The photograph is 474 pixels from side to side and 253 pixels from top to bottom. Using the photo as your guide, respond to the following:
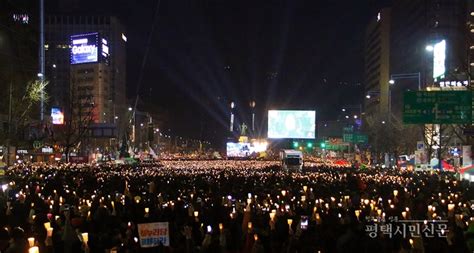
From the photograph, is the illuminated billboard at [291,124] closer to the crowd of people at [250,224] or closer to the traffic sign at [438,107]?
the traffic sign at [438,107]

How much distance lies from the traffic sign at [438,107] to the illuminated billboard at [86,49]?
101 feet

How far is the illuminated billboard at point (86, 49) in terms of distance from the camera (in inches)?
2098

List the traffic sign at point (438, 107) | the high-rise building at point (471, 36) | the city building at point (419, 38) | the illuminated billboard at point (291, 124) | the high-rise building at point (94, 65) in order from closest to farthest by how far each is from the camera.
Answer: the traffic sign at point (438, 107) < the high-rise building at point (471, 36) < the illuminated billboard at point (291, 124) < the city building at point (419, 38) < the high-rise building at point (94, 65)

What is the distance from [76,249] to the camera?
1141 cm

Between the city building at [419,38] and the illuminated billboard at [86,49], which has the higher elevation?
the city building at [419,38]

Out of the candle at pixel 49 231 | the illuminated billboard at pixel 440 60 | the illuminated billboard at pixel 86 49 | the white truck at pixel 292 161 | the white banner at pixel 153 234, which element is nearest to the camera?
the white banner at pixel 153 234

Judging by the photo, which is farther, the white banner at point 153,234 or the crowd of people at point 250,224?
the crowd of people at point 250,224

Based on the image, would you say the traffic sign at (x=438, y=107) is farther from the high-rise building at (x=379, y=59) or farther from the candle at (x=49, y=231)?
the high-rise building at (x=379, y=59)

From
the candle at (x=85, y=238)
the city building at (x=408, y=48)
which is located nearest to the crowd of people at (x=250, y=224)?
the candle at (x=85, y=238)

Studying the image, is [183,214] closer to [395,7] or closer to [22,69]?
[22,69]

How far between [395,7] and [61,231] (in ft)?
417

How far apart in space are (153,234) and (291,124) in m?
50.1

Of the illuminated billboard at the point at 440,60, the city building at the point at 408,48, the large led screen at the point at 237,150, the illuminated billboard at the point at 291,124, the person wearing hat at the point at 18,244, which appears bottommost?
the large led screen at the point at 237,150

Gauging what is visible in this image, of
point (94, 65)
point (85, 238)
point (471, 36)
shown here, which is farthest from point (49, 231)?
point (94, 65)
